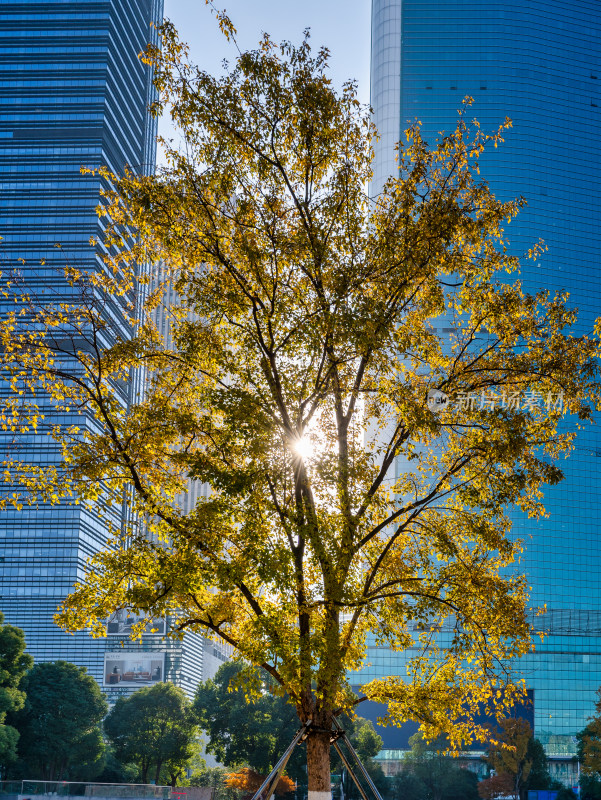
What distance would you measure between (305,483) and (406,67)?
136310 mm

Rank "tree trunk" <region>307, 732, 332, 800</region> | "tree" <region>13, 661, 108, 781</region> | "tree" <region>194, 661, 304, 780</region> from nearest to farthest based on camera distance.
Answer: "tree trunk" <region>307, 732, 332, 800</region> < "tree" <region>194, 661, 304, 780</region> < "tree" <region>13, 661, 108, 781</region>

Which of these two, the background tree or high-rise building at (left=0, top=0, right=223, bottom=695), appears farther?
high-rise building at (left=0, top=0, right=223, bottom=695)

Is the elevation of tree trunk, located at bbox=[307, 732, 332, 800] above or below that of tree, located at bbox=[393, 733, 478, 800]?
above

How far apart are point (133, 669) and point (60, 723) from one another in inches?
3356

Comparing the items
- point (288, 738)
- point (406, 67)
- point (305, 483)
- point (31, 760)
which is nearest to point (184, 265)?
point (305, 483)

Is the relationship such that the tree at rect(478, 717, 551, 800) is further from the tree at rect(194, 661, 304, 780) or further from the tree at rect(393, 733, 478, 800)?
the tree at rect(194, 661, 304, 780)

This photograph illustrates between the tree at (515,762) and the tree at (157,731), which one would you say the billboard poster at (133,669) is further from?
the tree at (515,762)

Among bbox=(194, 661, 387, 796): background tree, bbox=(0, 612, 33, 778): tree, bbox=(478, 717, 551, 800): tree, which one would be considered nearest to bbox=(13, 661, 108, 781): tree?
bbox=(0, 612, 33, 778): tree

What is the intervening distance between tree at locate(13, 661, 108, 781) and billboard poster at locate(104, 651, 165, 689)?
71.8 metres

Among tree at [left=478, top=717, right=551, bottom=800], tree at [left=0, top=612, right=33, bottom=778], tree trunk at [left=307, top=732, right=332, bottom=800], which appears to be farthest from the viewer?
tree at [left=478, top=717, right=551, bottom=800]

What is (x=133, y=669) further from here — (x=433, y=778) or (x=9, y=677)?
(x=9, y=677)

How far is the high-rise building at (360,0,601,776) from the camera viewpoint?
12119cm

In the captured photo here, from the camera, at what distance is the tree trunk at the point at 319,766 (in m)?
13.1

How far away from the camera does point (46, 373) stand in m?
12.7
